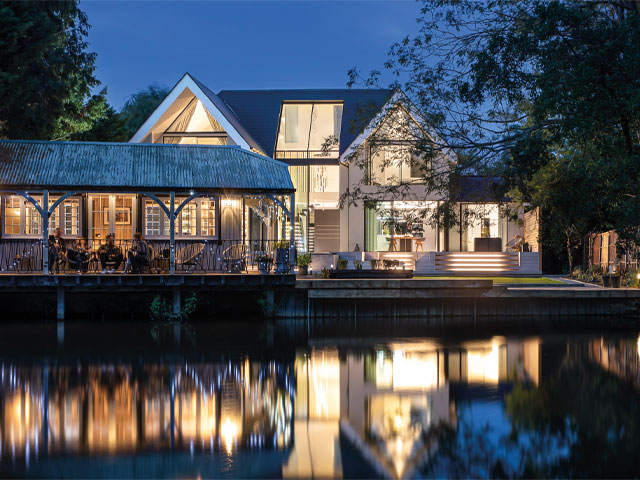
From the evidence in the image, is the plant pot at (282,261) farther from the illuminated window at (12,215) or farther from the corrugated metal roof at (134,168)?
the illuminated window at (12,215)

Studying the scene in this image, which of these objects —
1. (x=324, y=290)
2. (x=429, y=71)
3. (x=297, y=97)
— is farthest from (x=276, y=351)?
(x=297, y=97)

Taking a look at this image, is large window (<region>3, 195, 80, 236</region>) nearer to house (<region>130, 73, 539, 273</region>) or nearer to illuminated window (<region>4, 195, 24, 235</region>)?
illuminated window (<region>4, 195, 24, 235</region>)

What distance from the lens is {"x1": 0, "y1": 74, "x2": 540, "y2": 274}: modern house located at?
19391 millimetres

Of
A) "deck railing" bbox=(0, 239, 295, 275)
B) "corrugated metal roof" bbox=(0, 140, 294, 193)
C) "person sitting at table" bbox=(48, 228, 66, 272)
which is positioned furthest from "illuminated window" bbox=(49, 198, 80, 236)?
"corrugated metal roof" bbox=(0, 140, 294, 193)

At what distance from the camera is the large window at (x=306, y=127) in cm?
2972

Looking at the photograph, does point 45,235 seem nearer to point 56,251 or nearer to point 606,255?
point 56,251

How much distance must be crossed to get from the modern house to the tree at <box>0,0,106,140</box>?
2.17 m

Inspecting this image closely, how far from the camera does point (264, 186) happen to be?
20.1m

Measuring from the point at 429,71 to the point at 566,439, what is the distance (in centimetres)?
1085

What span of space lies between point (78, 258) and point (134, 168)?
2910 mm

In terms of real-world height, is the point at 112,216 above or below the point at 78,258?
above

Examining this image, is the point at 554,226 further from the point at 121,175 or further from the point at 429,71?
the point at 121,175

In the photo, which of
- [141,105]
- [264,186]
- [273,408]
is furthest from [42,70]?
[141,105]

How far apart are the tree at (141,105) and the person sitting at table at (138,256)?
101 ft
